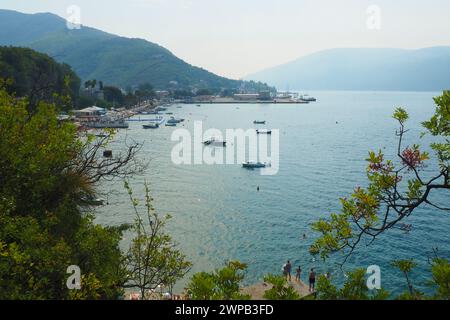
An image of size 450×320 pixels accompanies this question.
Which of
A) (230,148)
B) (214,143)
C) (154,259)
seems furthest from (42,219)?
(214,143)

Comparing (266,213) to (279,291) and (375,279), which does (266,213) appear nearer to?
(375,279)

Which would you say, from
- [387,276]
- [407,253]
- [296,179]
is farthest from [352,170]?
[387,276]

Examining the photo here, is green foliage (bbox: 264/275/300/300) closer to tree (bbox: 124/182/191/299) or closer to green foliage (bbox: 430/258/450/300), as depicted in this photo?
green foliage (bbox: 430/258/450/300)

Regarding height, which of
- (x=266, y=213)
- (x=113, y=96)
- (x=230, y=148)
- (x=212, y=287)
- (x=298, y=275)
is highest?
(x=113, y=96)

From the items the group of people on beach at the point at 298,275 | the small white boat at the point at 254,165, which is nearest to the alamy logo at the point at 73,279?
the group of people on beach at the point at 298,275

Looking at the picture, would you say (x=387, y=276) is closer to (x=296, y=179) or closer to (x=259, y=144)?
(x=296, y=179)

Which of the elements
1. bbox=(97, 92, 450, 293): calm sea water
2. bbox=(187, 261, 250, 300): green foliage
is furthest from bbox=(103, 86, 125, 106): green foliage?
bbox=(187, 261, 250, 300): green foliage
